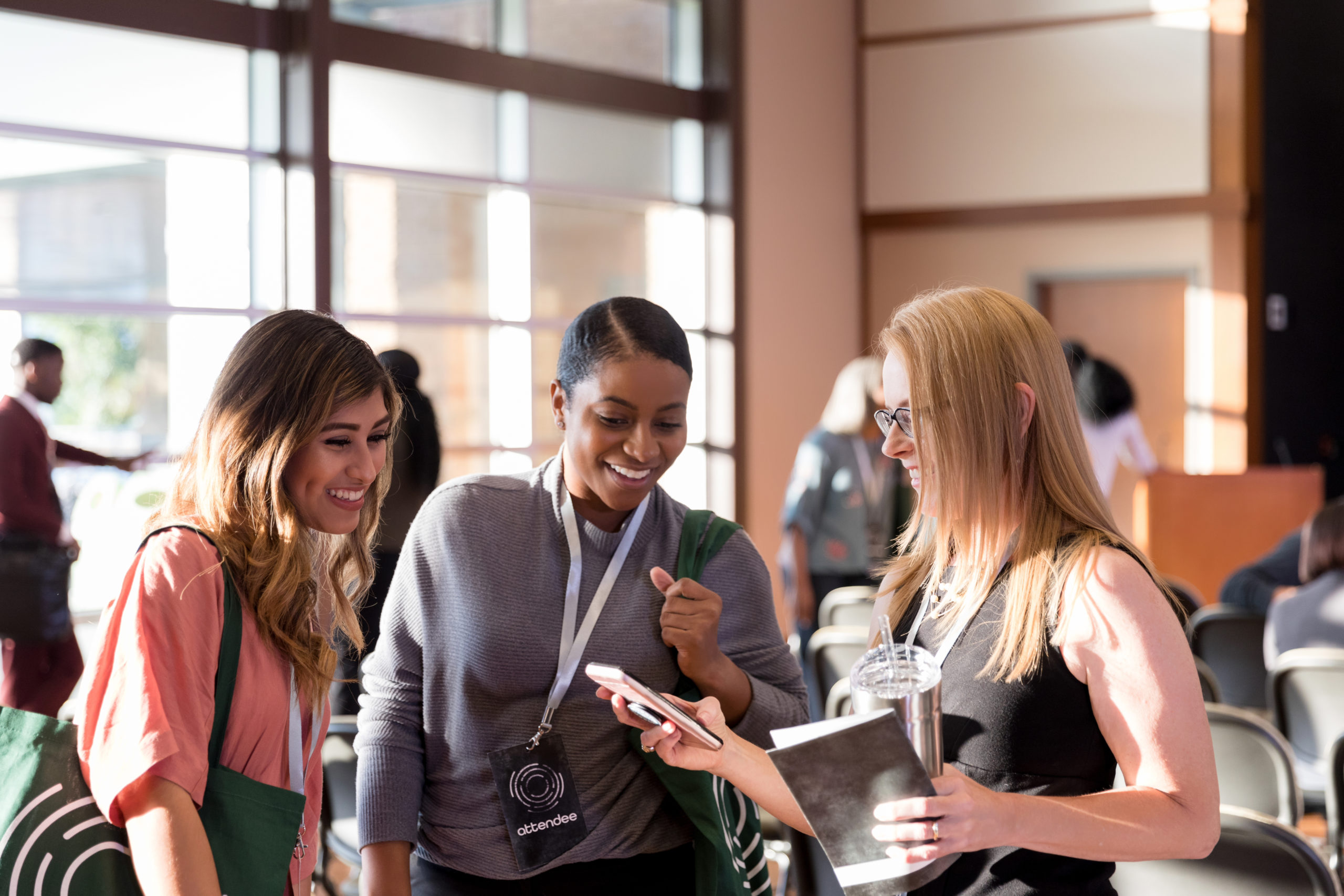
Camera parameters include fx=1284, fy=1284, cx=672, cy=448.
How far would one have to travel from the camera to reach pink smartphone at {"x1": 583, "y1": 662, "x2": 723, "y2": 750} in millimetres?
1398

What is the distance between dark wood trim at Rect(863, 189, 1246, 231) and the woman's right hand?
736 cm

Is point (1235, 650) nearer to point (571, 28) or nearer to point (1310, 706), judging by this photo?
point (1310, 706)

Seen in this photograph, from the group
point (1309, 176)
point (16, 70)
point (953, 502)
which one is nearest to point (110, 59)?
point (16, 70)

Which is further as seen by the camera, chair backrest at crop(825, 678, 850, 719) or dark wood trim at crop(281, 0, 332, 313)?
dark wood trim at crop(281, 0, 332, 313)

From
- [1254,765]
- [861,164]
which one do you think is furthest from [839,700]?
[861,164]

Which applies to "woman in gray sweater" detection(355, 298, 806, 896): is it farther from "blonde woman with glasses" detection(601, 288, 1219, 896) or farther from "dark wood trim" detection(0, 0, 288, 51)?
"dark wood trim" detection(0, 0, 288, 51)

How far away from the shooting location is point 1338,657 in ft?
11.5

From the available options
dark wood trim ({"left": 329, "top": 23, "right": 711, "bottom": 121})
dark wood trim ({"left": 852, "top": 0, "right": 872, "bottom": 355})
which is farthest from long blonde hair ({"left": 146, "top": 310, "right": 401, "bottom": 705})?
dark wood trim ({"left": 852, "top": 0, "right": 872, "bottom": 355})

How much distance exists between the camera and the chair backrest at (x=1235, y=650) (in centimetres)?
429

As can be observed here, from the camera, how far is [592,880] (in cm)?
164

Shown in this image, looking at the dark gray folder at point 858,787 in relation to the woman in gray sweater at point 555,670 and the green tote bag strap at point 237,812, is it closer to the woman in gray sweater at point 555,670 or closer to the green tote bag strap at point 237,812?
the woman in gray sweater at point 555,670

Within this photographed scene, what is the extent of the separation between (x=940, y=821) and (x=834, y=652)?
8.53 feet

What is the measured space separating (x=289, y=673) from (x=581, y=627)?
1.24 ft

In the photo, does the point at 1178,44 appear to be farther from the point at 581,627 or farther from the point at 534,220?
the point at 581,627
